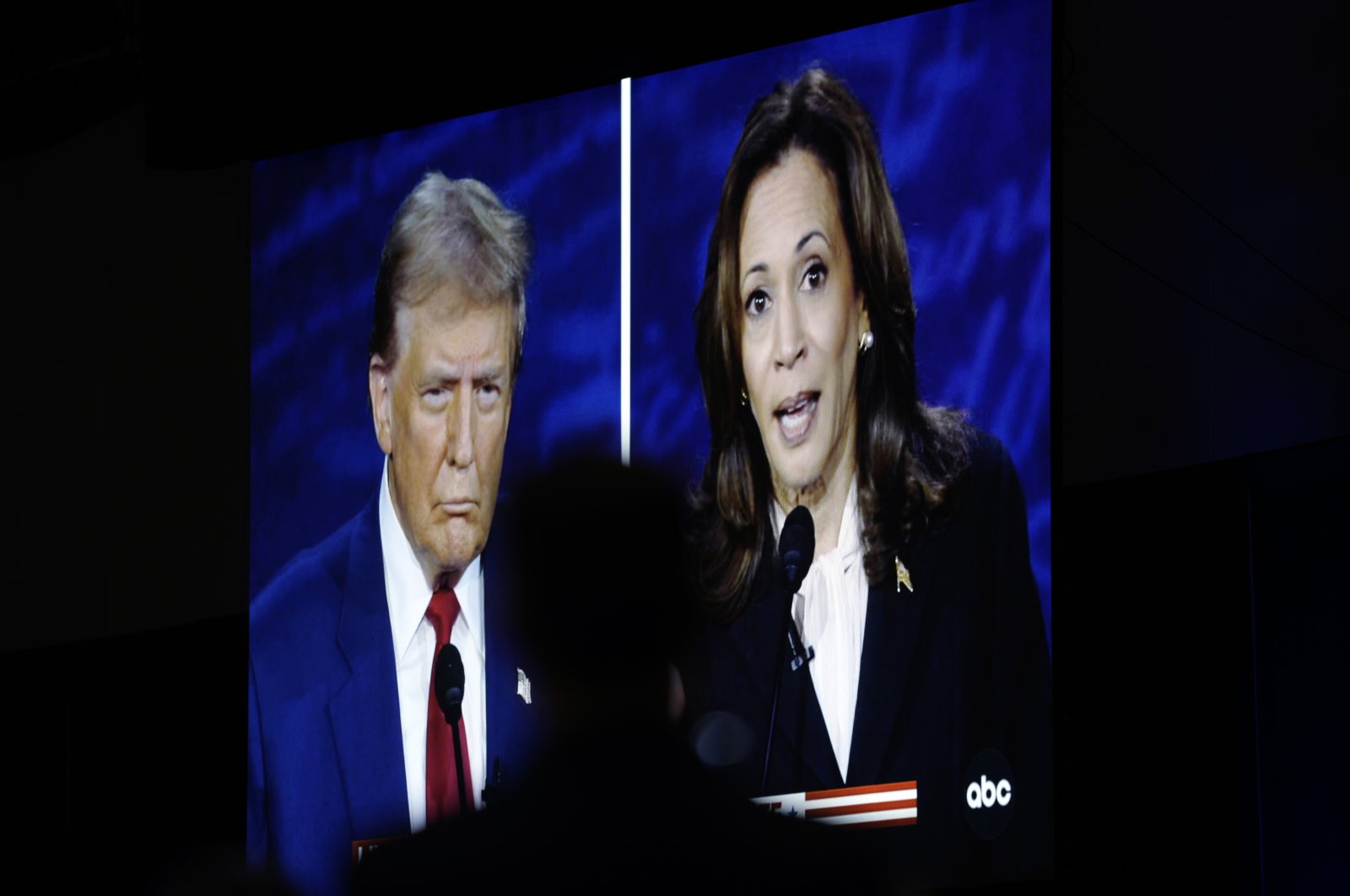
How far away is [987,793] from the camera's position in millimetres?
3680

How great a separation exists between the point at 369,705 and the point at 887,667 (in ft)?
4.85

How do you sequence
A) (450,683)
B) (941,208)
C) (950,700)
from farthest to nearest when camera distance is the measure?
1. (450,683)
2. (941,208)
3. (950,700)

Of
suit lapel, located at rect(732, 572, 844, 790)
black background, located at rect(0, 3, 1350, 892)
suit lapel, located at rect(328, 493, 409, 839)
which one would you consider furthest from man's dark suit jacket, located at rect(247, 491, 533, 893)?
suit lapel, located at rect(732, 572, 844, 790)

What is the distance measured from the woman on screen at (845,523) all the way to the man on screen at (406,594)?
644 millimetres

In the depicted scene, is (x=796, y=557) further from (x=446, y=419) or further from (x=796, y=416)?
(x=446, y=419)

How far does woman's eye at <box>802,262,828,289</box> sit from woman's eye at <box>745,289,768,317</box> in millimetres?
107

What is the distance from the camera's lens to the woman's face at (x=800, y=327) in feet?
13.2

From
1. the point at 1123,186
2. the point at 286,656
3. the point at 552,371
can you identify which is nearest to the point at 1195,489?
the point at 1123,186

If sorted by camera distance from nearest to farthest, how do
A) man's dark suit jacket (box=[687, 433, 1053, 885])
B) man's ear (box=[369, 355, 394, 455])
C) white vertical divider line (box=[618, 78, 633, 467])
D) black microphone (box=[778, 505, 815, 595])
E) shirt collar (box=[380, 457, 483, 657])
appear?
man's dark suit jacket (box=[687, 433, 1053, 885])
black microphone (box=[778, 505, 815, 595])
white vertical divider line (box=[618, 78, 633, 467])
shirt collar (box=[380, 457, 483, 657])
man's ear (box=[369, 355, 394, 455])

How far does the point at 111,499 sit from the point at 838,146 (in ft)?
11.1

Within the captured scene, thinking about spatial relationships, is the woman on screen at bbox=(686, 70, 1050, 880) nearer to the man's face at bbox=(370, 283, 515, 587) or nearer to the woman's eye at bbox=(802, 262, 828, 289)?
the woman's eye at bbox=(802, 262, 828, 289)

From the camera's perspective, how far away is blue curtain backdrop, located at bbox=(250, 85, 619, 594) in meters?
4.44

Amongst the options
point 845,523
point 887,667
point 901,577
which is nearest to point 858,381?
point 845,523

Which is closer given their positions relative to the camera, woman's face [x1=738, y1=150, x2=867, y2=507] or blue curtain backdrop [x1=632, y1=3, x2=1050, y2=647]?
blue curtain backdrop [x1=632, y1=3, x2=1050, y2=647]
